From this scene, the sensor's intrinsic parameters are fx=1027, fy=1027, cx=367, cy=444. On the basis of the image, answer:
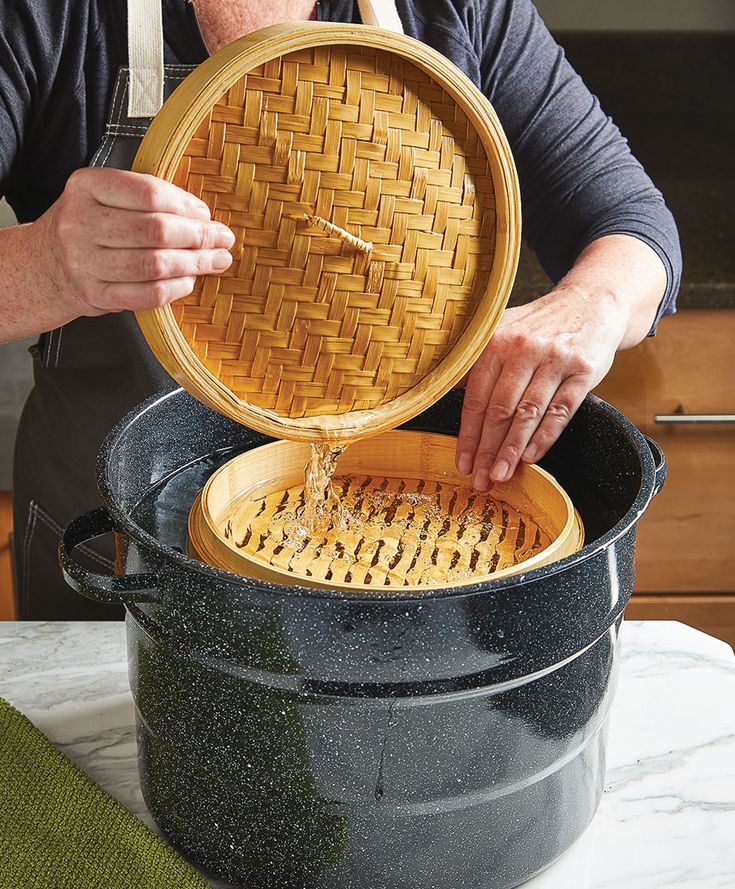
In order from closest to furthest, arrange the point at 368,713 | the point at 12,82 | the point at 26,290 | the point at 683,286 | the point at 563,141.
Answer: the point at 368,713, the point at 26,290, the point at 12,82, the point at 563,141, the point at 683,286

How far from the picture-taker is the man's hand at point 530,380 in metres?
0.93

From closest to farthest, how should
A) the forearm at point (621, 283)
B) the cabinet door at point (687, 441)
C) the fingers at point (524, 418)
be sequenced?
the fingers at point (524, 418) → the forearm at point (621, 283) → the cabinet door at point (687, 441)

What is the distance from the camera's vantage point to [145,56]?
969 mm

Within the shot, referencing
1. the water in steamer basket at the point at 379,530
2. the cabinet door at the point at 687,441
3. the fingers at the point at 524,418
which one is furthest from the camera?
the cabinet door at the point at 687,441

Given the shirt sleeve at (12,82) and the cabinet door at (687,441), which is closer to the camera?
the shirt sleeve at (12,82)

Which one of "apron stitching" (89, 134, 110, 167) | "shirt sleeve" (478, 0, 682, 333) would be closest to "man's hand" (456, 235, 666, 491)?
"shirt sleeve" (478, 0, 682, 333)

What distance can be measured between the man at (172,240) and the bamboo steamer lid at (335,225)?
0.05 m

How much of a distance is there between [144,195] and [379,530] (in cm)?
37

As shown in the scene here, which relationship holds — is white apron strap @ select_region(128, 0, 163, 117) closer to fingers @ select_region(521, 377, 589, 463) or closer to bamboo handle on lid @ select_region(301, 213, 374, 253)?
bamboo handle on lid @ select_region(301, 213, 374, 253)

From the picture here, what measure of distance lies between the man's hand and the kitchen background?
2.34 feet

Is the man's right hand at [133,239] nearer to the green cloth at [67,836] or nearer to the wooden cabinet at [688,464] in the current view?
the green cloth at [67,836]

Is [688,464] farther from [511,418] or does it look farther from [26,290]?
[26,290]

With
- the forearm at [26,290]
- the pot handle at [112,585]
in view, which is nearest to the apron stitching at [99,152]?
the forearm at [26,290]

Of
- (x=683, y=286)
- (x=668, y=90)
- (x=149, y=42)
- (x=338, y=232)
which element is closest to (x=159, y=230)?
(x=338, y=232)
